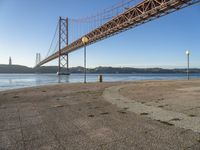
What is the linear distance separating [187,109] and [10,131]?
391 cm

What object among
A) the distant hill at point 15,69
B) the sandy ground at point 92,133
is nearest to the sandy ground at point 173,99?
the sandy ground at point 92,133

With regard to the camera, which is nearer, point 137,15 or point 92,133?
point 92,133

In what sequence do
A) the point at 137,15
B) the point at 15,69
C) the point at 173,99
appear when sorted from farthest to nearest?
the point at 15,69
the point at 137,15
the point at 173,99

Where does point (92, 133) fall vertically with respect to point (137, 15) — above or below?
below

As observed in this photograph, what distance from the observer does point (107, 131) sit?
335cm

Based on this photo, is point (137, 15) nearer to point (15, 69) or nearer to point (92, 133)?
point (92, 133)

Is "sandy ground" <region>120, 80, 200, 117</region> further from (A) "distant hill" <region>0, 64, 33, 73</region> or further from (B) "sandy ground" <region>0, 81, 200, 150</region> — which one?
(A) "distant hill" <region>0, 64, 33, 73</region>

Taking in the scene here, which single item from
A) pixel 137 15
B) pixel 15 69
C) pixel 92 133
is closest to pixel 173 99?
pixel 92 133

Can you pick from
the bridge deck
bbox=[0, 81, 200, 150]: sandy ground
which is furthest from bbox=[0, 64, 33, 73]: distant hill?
bbox=[0, 81, 200, 150]: sandy ground

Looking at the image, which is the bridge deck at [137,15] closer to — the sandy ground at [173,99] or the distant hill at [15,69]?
the sandy ground at [173,99]

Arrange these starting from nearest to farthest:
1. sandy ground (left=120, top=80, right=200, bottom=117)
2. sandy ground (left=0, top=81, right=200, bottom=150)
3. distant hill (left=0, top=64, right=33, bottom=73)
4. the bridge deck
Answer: sandy ground (left=0, top=81, right=200, bottom=150), sandy ground (left=120, top=80, right=200, bottom=117), the bridge deck, distant hill (left=0, top=64, right=33, bottom=73)

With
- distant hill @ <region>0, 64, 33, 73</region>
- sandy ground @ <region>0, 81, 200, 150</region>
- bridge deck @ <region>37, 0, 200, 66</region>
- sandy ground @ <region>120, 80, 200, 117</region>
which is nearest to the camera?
sandy ground @ <region>0, 81, 200, 150</region>

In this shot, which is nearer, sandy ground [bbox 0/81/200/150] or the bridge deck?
sandy ground [bbox 0/81/200/150]

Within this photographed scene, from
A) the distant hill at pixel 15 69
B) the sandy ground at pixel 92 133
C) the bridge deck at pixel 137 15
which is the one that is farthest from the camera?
the distant hill at pixel 15 69
